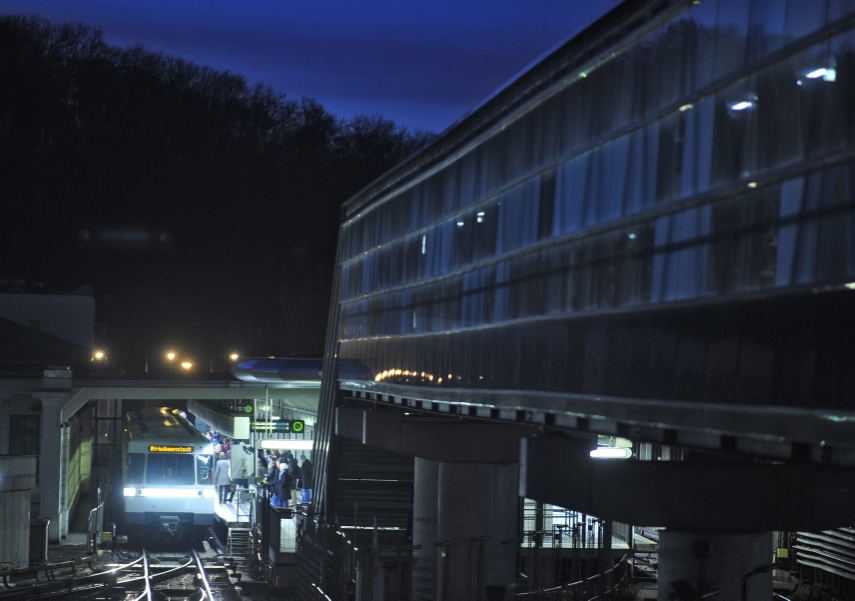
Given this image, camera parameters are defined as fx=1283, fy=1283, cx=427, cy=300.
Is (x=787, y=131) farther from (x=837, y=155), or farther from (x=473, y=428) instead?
(x=473, y=428)

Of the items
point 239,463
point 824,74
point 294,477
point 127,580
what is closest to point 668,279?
point 824,74

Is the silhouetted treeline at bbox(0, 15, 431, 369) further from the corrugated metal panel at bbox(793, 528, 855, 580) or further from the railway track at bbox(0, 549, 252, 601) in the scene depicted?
the corrugated metal panel at bbox(793, 528, 855, 580)

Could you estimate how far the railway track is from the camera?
2442 centimetres

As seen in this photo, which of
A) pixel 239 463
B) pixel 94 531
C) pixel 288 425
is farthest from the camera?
pixel 239 463

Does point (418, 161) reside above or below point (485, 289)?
above

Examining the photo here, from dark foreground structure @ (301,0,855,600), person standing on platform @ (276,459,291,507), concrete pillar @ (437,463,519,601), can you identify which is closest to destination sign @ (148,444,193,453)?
person standing on platform @ (276,459,291,507)

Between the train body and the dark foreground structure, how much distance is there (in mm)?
14305

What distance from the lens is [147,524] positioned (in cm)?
3456

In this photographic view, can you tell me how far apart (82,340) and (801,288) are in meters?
46.0

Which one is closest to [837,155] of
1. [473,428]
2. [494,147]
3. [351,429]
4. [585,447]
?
[585,447]

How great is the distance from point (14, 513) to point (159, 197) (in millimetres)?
49675

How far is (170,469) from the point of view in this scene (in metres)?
34.5

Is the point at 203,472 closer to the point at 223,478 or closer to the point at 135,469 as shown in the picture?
the point at 135,469

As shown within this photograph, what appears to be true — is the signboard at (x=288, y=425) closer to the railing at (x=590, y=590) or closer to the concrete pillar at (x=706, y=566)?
the railing at (x=590, y=590)
